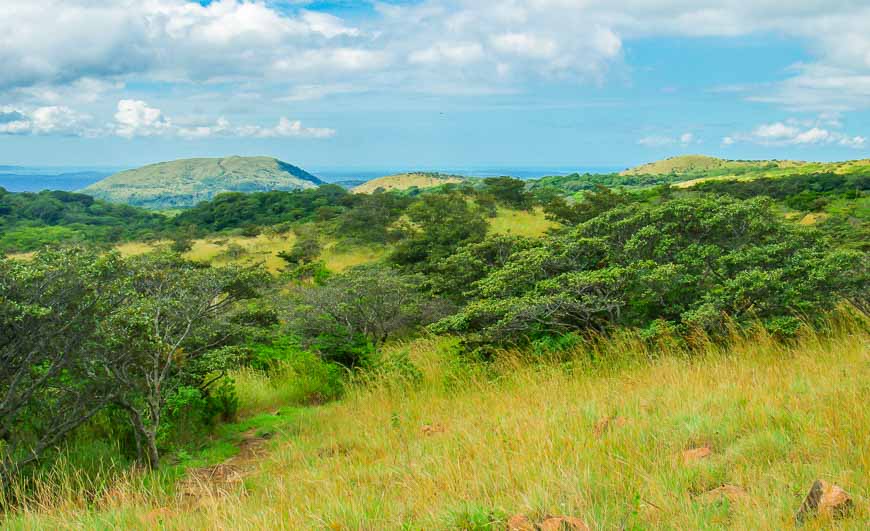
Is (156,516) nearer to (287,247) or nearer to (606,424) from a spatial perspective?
(606,424)

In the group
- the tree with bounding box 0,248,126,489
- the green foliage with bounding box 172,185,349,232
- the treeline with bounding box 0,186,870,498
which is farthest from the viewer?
the green foliage with bounding box 172,185,349,232

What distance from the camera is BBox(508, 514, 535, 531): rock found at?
2.82 metres

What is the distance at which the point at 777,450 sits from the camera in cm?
352

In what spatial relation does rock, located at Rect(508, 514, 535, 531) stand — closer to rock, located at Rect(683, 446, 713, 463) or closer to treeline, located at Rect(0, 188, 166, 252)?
rock, located at Rect(683, 446, 713, 463)

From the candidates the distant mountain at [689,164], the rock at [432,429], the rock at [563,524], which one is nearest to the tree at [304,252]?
the rock at [432,429]

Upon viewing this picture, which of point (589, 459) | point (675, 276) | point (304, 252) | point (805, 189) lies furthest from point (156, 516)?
point (805, 189)

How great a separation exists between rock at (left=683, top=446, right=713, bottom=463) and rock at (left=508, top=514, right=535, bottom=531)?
124cm

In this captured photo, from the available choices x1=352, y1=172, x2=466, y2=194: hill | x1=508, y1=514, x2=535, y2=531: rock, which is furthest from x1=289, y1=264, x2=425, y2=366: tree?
x1=352, y1=172, x2=466, y2=194: hill

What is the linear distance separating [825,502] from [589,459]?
129 centimetres

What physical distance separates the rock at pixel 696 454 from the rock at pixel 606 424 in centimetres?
63

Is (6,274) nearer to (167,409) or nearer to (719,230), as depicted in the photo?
(167,409)

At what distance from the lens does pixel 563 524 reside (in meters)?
2.85

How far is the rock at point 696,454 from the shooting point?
11.8 ft

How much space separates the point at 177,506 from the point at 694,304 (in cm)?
624
